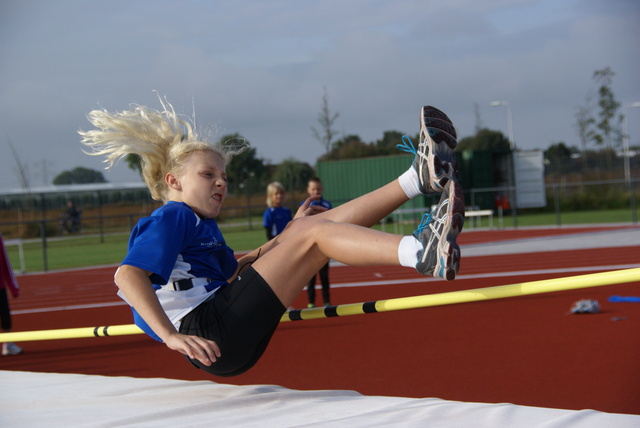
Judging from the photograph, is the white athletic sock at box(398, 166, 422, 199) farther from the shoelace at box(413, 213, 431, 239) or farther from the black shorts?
the black shorts

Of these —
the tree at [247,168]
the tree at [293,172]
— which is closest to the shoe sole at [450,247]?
the tree at [293,172]

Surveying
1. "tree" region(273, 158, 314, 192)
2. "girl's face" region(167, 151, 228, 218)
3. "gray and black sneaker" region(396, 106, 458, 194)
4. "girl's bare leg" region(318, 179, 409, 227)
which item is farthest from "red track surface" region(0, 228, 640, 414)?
"tree" region(273, 158, 314, 192)

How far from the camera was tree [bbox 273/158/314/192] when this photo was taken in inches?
1225

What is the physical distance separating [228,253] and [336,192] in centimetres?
2512

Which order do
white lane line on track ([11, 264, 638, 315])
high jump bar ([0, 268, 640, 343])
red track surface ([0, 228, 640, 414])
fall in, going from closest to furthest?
high jump bar ([0, 268, 640, 343]) → red track surface ([0, 228, 640, 414]) → white lane line on track ([11, 264, 638, 315])

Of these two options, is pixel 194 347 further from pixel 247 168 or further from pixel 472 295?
pixel 247 168

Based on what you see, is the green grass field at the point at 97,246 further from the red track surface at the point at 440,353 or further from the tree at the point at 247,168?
the tree at the point at 247,168

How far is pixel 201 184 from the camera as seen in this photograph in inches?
111

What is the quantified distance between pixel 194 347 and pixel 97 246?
64.4 feet

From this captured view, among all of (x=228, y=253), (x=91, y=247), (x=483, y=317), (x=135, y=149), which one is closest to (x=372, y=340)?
(x=483, y=317)

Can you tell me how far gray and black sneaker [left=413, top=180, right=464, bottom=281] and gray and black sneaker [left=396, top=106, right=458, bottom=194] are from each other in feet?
0.40

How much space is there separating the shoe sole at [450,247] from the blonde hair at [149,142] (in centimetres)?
111

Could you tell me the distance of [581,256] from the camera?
1042 cm

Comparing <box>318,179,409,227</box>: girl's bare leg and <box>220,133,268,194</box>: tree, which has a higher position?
<box>220,133,268,194</box>: tree
